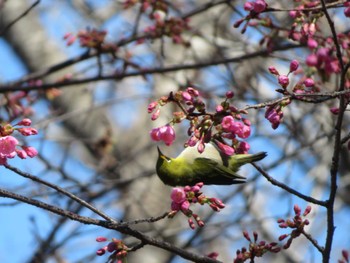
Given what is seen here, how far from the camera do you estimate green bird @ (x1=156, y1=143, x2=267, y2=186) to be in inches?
131

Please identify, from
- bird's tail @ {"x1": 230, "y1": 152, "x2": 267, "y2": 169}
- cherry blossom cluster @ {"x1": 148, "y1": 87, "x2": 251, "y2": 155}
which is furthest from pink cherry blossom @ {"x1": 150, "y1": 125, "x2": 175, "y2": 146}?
bird's tail @ {"x1": 230, "y1": 152, "x2": 267, "y2": 169}

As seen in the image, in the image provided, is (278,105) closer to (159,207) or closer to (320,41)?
(320,41)

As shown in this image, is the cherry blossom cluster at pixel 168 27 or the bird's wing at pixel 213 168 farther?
the cherry blossom cluster at pixel 168 27

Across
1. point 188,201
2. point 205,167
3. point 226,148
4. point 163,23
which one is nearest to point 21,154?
point 188,201

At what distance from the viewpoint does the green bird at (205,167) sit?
332 centimetres

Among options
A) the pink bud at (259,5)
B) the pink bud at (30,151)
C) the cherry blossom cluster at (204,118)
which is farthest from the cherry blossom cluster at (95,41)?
the cherry blossom cluster at (204,118)

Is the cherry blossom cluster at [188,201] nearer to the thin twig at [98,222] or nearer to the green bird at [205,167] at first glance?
the thin twig at [98,222]

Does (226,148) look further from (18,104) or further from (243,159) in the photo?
(18,104)

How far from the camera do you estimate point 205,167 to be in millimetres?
3344

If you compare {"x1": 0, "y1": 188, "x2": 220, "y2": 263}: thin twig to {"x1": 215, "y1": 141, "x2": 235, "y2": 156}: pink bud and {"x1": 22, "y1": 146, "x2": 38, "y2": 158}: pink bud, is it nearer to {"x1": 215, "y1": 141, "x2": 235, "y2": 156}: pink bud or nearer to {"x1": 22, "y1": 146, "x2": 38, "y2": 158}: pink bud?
{"x1": 22, "y1": 146, "x2": 38, "y2": 158}: pink bud

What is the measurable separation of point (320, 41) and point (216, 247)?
7.47 m

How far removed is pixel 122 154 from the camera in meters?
9.60

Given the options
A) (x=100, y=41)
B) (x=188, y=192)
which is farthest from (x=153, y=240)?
(x=100, y=41)

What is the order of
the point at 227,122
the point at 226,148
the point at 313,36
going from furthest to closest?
the point at 313,36 → the point at 226,148 → the point at 227,122
